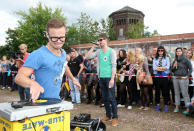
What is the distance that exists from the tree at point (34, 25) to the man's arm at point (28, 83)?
31.8 meters

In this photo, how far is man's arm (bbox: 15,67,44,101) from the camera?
1473mm

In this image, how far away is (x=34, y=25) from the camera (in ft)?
114

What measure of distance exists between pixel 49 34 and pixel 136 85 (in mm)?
5121

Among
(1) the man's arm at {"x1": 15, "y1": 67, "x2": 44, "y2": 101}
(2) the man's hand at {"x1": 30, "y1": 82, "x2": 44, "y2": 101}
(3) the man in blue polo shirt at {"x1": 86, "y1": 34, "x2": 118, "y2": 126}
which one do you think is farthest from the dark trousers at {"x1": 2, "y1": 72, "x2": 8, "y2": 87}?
(2) the man's hand at {"x1": 30, "y1": 82, "x2": 44, "y2": 101}

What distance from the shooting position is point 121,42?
102 feet

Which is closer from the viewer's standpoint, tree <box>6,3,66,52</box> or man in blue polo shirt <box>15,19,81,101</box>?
man in blue polo shirt <box>15,19,81,101</box>

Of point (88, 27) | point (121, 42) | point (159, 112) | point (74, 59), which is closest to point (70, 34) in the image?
point (88, 27)

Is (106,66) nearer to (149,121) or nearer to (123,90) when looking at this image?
(149,121)

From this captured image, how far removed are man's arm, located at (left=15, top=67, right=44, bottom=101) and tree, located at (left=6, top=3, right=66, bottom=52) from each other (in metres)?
31.8

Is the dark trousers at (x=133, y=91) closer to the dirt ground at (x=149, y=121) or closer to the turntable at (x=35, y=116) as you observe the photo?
the dirt ground at (x=149, y=121)

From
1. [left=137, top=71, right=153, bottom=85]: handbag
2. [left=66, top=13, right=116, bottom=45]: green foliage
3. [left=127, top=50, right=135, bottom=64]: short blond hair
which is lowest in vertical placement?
[left=137, top=71, right=153, bottom=85]: handbag

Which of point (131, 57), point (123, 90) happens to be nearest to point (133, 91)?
point (123, 90)

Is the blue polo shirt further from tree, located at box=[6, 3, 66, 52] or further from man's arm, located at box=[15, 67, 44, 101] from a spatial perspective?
tree, located at box=[6, 3, 66, 52]

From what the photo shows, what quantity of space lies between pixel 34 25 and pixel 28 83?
119 ft
